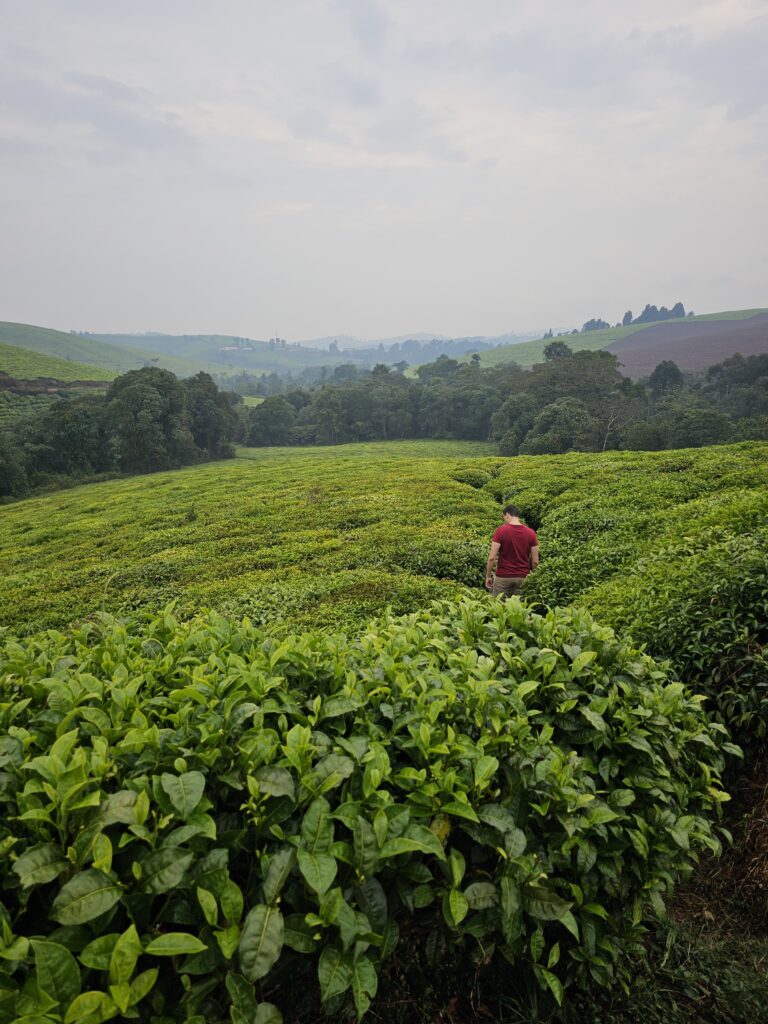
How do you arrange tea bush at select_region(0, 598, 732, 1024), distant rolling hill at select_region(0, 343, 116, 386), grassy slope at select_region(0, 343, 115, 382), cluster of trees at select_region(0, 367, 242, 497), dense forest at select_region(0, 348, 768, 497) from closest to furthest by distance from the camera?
tea bush at select_region(0, 598, 732, 1024) < dense forest at select_region(0, 348, 768, 497) < cluster of trees at select_region(0, 367, 242, 497) < distant rolling hill at select_region(0, 343, 116, 386) < grassy slope at select_region(0, 343, 115, 382)

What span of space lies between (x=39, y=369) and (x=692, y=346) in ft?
472

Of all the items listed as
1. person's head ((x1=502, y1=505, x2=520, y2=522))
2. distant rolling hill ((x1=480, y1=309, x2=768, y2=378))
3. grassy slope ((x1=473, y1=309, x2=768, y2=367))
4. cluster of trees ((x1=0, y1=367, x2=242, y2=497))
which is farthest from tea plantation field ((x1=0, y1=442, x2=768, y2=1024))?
grassy slope ((x1=473, y1=309, x2=768, y2=367))

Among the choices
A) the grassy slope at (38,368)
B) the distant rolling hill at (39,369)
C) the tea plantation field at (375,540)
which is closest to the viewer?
the tea plantation field at (375,540)

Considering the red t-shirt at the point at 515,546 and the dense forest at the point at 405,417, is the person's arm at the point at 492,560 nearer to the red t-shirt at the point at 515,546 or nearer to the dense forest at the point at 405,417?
the red t-shirt at the point at 515,546

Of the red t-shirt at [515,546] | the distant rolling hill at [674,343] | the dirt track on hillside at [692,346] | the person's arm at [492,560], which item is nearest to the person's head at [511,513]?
the red t-shirt at [515,546]

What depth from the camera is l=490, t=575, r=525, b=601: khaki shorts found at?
9070 millimetres

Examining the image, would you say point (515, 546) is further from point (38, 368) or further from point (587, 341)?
point (587, 341)

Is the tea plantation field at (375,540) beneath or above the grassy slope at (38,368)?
beneath

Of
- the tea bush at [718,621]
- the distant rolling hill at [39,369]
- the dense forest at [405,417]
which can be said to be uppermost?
the distant rolling hill at [39,369]

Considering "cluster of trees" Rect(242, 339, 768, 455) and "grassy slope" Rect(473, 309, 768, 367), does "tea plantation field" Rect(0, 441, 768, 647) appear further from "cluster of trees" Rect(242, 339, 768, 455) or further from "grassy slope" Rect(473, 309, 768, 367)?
"grassy slope" Rect(473, 309, 768, 367)

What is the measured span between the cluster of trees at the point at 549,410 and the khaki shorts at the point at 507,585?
45083mm

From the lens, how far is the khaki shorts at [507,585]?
9.07 m

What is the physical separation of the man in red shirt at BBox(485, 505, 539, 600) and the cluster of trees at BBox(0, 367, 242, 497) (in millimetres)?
48705

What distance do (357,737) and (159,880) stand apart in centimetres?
105
